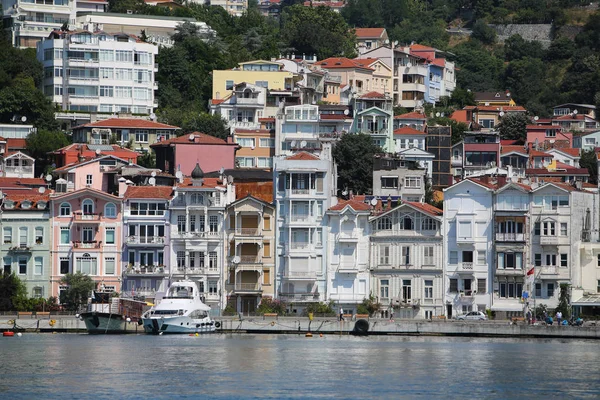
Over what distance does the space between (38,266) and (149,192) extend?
8.15 metres

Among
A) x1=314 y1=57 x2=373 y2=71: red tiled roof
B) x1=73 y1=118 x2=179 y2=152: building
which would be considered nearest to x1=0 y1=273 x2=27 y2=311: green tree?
x1=73 y1=118 x2=179 y2=152: building

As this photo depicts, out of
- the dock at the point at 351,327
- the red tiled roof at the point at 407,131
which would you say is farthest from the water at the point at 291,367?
the red tiled roof at the point at 407,131

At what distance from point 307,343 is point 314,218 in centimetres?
1433

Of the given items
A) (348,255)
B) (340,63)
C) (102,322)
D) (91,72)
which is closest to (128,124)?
(91,72)

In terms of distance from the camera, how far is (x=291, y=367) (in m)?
83.0

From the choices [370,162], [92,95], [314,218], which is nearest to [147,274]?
[314,218]

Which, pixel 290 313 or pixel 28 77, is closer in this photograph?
pixel 290 313

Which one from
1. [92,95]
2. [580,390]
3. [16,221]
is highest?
[92,95]

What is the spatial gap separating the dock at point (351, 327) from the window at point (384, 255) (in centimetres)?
643

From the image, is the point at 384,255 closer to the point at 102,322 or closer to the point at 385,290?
the point at 385,290

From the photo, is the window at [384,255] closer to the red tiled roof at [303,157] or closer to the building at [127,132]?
the red tiled roof at [303,157]

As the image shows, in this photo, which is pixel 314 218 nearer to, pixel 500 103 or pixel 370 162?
pixel 370 162

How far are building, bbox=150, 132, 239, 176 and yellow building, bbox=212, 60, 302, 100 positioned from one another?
67.1ft

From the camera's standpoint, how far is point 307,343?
318 ft
